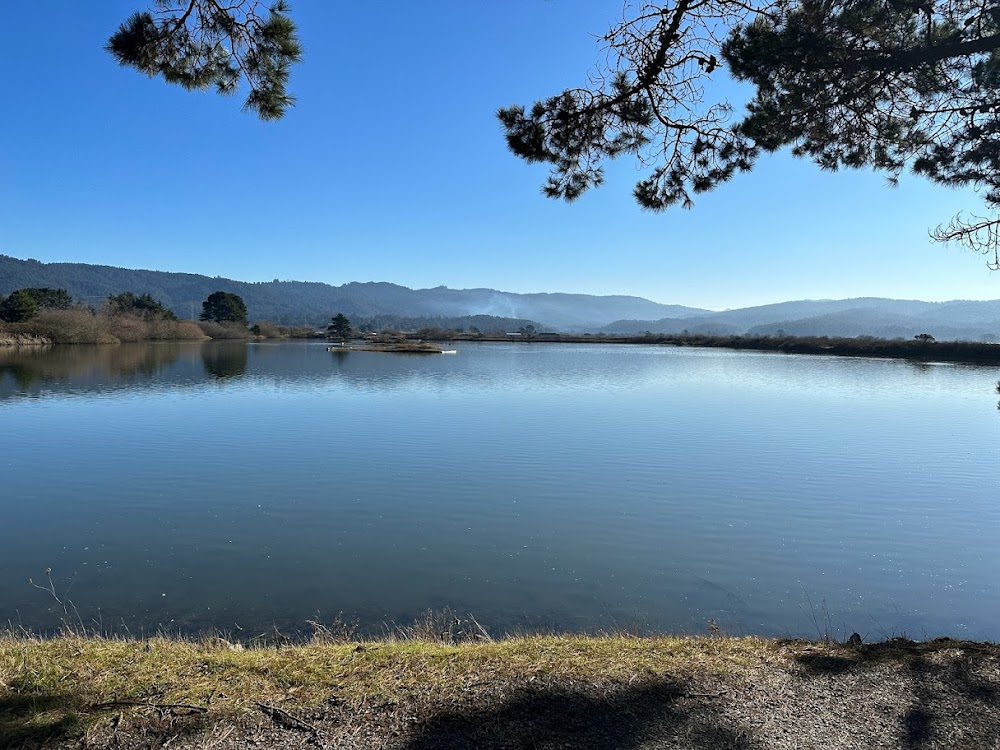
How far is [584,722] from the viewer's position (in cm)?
282

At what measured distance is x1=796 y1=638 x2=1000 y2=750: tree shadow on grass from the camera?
283 cm

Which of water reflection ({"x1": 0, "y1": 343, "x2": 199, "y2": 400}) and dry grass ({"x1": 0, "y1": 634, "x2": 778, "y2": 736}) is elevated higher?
dry grass ({"x1": 0, "y1": 634, "x2": 778, "y2": 736})

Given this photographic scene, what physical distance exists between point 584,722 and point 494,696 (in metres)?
0.49

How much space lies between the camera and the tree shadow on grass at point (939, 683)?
2.83m

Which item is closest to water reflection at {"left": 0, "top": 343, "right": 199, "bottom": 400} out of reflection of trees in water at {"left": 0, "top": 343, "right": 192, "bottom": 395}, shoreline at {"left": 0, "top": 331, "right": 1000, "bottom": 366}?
reflection of trees in water at {"left": 0, "top": 343, "right": 192, "bottom": 395}

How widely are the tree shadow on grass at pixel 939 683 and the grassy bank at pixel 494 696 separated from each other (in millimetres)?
11

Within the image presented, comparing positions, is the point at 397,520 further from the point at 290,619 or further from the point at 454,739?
the point at 454,739

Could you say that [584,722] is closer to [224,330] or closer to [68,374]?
[68,374]

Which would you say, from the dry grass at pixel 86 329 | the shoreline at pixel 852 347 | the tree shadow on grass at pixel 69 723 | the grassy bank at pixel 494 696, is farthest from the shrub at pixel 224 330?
the tree shadow on grass at pixel 69 723

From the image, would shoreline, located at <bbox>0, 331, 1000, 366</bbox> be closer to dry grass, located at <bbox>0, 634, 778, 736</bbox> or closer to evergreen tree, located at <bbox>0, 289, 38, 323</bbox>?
evergreen tree, located at <bbox>0, 289, 38, 323</bbox>

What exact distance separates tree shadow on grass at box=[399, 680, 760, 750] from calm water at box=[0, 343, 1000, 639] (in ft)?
7.04

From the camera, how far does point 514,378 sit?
30.5 meters

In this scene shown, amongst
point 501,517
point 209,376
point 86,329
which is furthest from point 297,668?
point 86,329

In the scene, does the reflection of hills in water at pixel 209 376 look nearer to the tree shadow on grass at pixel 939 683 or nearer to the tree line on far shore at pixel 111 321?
the tree shadow on grass at pixel 939 683
